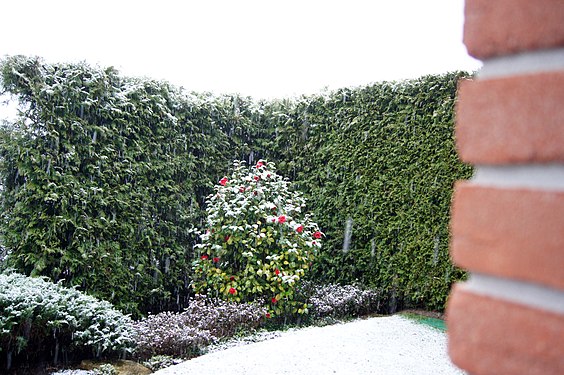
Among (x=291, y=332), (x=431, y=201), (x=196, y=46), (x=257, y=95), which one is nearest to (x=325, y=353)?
(x=291, y=332)

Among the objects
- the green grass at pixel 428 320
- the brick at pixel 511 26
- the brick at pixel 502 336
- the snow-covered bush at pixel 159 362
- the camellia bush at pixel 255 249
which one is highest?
the brick at pixel 511 26

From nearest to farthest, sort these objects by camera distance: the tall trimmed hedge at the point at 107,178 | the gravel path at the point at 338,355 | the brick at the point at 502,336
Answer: the brick at the point at 502,336
the gravel path at the point at 338,355
the tall trimmed hedge at the point at 107,178

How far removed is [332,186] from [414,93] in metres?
2.04

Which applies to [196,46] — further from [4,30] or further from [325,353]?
[325,353]

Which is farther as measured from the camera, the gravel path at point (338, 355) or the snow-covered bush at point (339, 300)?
the snow-covered bush at point (339, 300)

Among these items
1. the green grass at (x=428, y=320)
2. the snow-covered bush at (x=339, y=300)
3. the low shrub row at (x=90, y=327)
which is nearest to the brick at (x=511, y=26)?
the low shrub row at (x=90, y=327)

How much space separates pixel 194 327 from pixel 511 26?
5.80 metres

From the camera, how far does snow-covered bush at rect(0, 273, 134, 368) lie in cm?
465

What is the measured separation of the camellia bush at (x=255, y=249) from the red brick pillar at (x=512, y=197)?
5.94 meters

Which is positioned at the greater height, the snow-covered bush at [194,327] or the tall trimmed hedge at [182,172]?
the tall trimmed hedge at [182,172]

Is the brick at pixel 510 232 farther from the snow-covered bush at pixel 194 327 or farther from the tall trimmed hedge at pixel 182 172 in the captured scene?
the tall trimmed hedge at pixel 182 172

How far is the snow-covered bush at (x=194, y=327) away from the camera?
5.37m

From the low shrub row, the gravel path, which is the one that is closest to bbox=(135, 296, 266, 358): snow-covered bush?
the low shrub row

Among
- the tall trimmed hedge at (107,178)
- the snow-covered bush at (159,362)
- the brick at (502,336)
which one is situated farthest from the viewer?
the tall trimmed hedge at (107,178)
